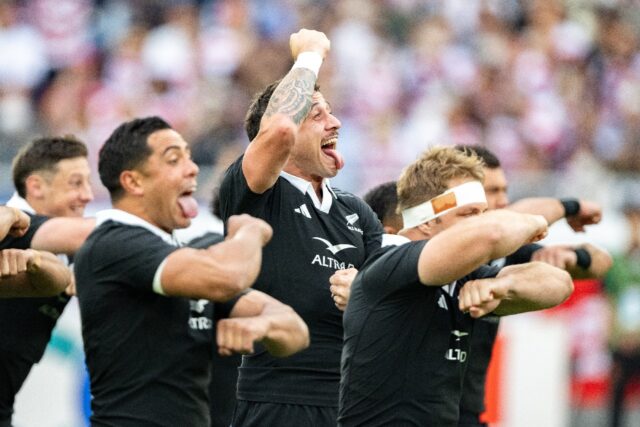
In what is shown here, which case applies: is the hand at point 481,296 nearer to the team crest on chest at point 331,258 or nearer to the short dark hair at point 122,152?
the team crest on chest at point 331,258

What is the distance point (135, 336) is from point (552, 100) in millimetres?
13069

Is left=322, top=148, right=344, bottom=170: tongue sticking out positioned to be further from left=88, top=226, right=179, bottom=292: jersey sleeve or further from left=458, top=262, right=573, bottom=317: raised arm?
left=88, top=226, right=179, bottom=292: jersey sleeve

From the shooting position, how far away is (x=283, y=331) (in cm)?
559

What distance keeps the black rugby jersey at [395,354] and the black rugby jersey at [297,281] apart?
0.61m

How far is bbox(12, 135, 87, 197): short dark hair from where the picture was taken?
27.9ft

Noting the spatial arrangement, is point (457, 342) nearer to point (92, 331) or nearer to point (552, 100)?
point (92, 331)

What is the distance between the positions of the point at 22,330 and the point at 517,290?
3279 millimetres

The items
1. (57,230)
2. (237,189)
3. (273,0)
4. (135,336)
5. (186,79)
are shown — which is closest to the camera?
(135,336)

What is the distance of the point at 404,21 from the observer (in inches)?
724

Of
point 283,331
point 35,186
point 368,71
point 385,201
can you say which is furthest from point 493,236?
point 368,71

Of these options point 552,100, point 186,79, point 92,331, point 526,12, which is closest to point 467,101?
point 552,100

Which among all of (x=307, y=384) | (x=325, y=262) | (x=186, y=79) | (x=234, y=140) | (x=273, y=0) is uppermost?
(x=273, y=0)

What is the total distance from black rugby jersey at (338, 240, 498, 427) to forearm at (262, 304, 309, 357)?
471 millimetres

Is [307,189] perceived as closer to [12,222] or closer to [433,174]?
[433,174]
